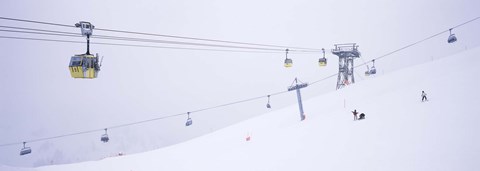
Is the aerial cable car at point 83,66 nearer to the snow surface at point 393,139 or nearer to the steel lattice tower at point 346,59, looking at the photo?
the snow surface at point 393,139

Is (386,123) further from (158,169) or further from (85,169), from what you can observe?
(85,169)

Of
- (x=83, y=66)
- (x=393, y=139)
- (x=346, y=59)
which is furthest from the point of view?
(x=346, y=59)

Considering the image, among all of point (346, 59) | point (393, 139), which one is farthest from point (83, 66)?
point (346, 59)

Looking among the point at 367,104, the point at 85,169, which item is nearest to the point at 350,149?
the point at 367,104

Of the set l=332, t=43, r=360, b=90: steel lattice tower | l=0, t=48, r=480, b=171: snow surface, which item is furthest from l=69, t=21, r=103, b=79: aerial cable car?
l=332, t=43, r=360, b=90: steel lattice tower

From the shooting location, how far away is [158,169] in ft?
83.7

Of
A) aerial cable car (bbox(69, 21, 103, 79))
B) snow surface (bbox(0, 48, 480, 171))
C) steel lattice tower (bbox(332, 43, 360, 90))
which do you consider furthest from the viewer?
steel lattice tower (bbox(332, 43, 360, 90))

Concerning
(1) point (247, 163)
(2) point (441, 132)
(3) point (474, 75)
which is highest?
(3) point (474, 75)

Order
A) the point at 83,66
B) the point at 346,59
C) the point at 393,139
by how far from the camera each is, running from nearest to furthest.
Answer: the point at 83,66 < the point at 393,139 < the point at 346,59

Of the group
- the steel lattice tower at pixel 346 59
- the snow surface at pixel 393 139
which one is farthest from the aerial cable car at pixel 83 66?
the steel lattice tower at pixel 346 59

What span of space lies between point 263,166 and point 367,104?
1336 cm

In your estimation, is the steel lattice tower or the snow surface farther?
the steel lattice tower

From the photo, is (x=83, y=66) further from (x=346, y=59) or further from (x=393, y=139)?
(x=346, y=59)

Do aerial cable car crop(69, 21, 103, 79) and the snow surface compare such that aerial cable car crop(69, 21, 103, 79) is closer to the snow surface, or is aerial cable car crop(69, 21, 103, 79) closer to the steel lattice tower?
the snow surface
